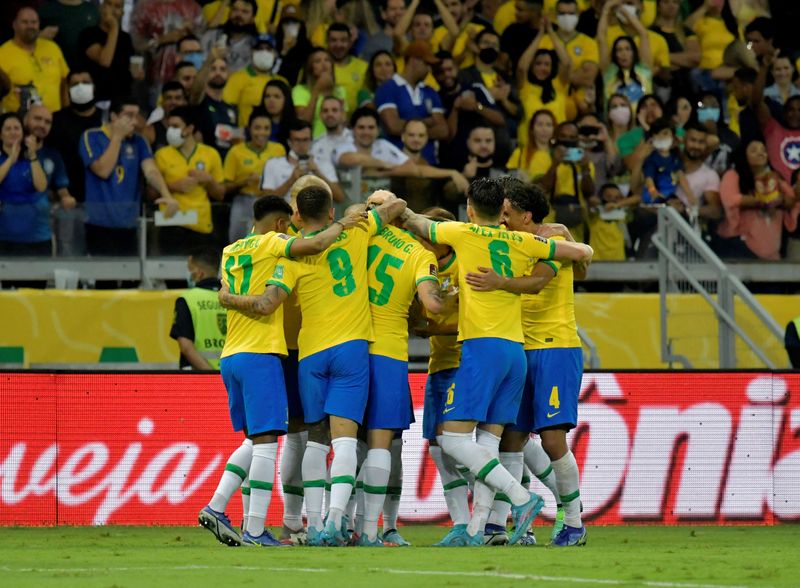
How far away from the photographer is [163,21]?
58.5 feet

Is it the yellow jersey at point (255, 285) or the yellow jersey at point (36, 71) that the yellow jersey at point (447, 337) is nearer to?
the yellow jersey at point (255, 285)

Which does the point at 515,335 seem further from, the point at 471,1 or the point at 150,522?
the point at 471,1

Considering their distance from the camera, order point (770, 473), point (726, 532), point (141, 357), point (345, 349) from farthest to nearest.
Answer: point (141, 357), point (770, 473), point (726, 532), point (345, 349)

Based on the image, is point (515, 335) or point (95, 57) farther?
point (95, 57)

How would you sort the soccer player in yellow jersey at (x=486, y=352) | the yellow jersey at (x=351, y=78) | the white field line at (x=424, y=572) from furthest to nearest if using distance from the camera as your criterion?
the yellow jersey at (x=351, y=78), the soccer player in yellow jersey at (x=486, y=352), the white field line at (x=424, y=572)

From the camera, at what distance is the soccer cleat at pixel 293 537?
9.80 metres

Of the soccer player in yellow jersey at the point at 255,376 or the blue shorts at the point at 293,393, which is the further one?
the blue shorts at the point at 293,393

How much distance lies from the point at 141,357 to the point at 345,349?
5.80 m

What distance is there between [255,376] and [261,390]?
10 centimetres

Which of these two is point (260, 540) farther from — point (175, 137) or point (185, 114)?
point (185, 114)

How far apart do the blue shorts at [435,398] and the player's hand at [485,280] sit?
714 mm

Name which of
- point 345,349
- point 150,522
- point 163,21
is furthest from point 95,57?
point 345,349

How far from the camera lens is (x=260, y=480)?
30.7 ft

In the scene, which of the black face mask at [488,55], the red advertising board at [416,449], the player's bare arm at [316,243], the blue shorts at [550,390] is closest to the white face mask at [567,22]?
the black face mask at [488,55]
